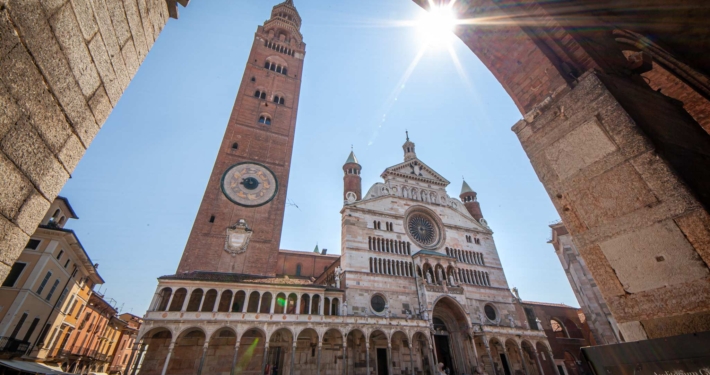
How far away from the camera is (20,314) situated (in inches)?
639

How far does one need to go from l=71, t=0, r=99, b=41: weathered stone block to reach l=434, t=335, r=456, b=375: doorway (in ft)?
86.8

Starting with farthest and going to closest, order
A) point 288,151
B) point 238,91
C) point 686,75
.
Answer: point 238,91, point 288,151, point 686,75

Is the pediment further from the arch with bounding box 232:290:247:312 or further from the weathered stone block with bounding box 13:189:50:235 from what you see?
the weathered stone block with bounding box 13:189:50:235

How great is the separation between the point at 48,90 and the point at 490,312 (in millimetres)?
29459

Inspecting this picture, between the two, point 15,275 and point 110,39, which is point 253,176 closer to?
point 15,275

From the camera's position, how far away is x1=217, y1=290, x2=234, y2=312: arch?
58.4 ft

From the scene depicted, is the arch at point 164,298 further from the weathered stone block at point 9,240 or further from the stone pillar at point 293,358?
the weathered stone block at point 9,240

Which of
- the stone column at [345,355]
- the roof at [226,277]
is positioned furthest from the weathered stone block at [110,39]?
the stone column at [345,355]

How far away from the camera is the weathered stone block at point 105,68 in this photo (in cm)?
195

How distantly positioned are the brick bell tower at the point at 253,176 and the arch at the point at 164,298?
8.66 ft

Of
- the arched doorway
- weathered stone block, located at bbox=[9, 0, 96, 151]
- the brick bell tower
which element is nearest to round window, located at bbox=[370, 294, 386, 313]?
the arched doorway

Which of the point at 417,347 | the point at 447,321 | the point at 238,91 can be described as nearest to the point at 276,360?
the point at 417,347

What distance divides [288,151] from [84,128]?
2551 centimetres

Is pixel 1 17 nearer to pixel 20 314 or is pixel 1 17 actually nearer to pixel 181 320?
pixel 181 320
